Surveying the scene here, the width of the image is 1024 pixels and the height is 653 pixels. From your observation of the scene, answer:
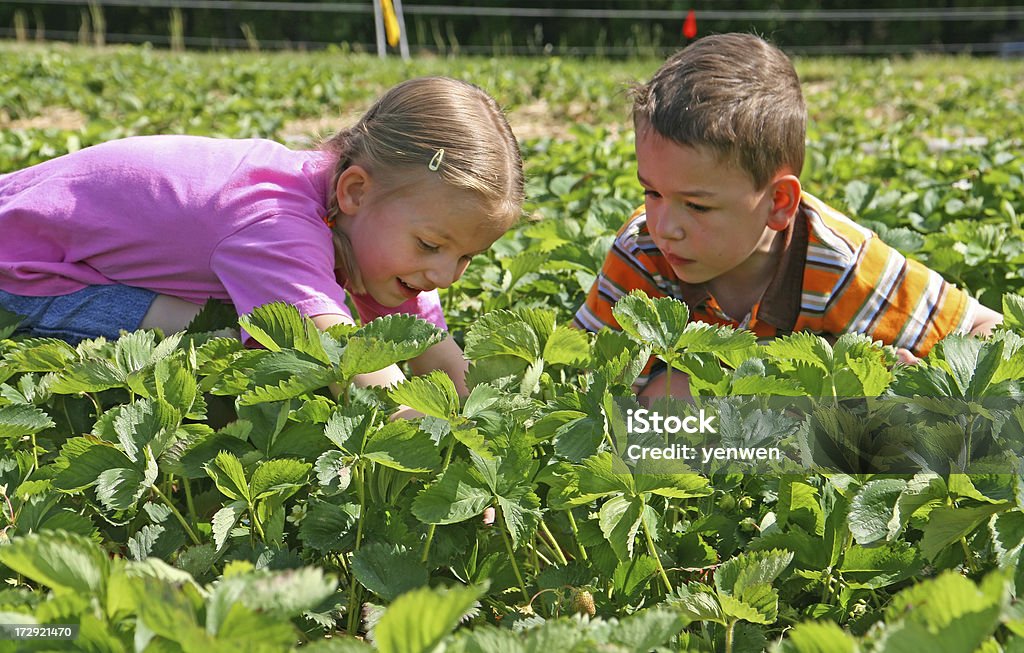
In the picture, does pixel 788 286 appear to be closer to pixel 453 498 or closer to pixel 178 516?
pixel 453 498

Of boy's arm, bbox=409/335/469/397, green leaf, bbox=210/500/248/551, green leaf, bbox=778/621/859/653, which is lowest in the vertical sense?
boy's arm, bbox=409/335/469/397

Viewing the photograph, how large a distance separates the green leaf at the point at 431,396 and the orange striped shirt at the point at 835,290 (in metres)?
1.10

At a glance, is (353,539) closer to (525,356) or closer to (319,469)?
(319,469)

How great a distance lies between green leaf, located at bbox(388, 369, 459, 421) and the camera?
1381 mm

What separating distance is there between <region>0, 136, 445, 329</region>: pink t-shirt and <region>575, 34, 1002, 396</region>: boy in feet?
2.48

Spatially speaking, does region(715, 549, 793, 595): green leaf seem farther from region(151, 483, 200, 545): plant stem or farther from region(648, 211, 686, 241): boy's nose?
region(648, 211, 686, 241): boy's nose

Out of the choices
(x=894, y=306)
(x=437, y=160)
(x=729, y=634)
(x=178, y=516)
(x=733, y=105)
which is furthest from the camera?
(x=894, y=306)

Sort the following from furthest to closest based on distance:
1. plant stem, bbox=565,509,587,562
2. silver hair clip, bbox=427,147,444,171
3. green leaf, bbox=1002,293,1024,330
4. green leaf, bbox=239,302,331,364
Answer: silver hair clip, bbox=427,147,444,171 → green leaf, bbox=1002,293,1024,330 → green leaf, bbox=239,302,331,364 → plant stem, bbox=565,509,587,562

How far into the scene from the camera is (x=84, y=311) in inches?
93.0

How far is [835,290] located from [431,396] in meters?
1.40

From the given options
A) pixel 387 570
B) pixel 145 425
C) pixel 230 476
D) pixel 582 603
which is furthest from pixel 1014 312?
pixel 145 425

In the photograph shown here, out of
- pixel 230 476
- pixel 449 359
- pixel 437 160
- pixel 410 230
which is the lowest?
pixel 449 359

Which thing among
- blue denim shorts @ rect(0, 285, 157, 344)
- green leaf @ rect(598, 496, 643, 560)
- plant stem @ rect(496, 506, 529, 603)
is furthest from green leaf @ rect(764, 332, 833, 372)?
blue denim shorts @ rect(0, 285, 157, 344)

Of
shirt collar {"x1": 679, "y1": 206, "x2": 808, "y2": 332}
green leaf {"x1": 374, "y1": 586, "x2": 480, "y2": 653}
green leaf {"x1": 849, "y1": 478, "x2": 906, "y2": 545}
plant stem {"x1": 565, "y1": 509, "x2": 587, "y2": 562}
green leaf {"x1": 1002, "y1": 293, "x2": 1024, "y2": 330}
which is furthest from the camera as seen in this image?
shirt collar {"x1": 679, "y1": 206, "x2": 808, "y2": 332}
